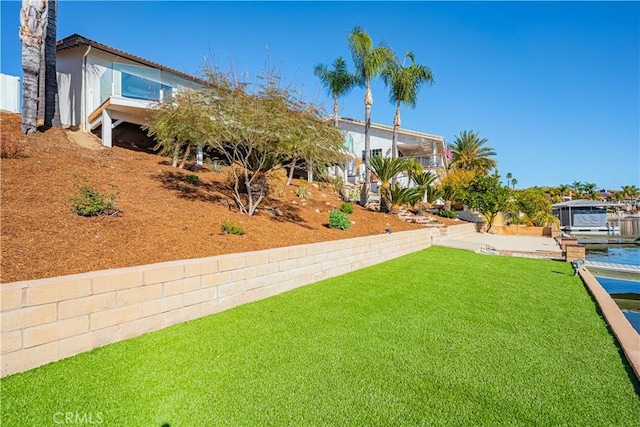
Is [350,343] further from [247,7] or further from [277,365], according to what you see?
[247,7]

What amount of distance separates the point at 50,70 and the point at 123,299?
13.3m

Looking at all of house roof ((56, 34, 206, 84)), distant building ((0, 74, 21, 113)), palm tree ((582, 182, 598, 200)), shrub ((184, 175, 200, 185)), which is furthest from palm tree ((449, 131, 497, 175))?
distant building ((0, 74, 21, 113))

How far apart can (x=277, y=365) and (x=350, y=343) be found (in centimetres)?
104

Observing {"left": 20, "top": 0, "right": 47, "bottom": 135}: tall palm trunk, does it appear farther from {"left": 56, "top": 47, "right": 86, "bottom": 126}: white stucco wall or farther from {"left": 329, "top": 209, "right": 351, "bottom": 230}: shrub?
{"left": 329, "top": 209, "right": 351, "bottom": 230}: shrub

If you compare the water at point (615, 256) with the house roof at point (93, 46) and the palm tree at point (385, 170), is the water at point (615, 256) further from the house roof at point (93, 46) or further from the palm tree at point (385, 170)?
the house roof at point (93, 46)

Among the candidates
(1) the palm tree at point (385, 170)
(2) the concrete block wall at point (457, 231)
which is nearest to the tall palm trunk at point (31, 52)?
(1) the palm tree at point (385, 170)

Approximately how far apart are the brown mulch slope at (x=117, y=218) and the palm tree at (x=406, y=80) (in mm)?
10466

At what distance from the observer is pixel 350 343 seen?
4.22m

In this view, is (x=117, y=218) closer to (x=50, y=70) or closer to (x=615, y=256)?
(x=50, y=70)

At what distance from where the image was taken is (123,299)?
4.05m

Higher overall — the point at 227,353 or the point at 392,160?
the point at 392,160

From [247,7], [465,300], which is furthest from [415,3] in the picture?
[465,300]

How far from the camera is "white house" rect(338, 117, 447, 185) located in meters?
28.9
